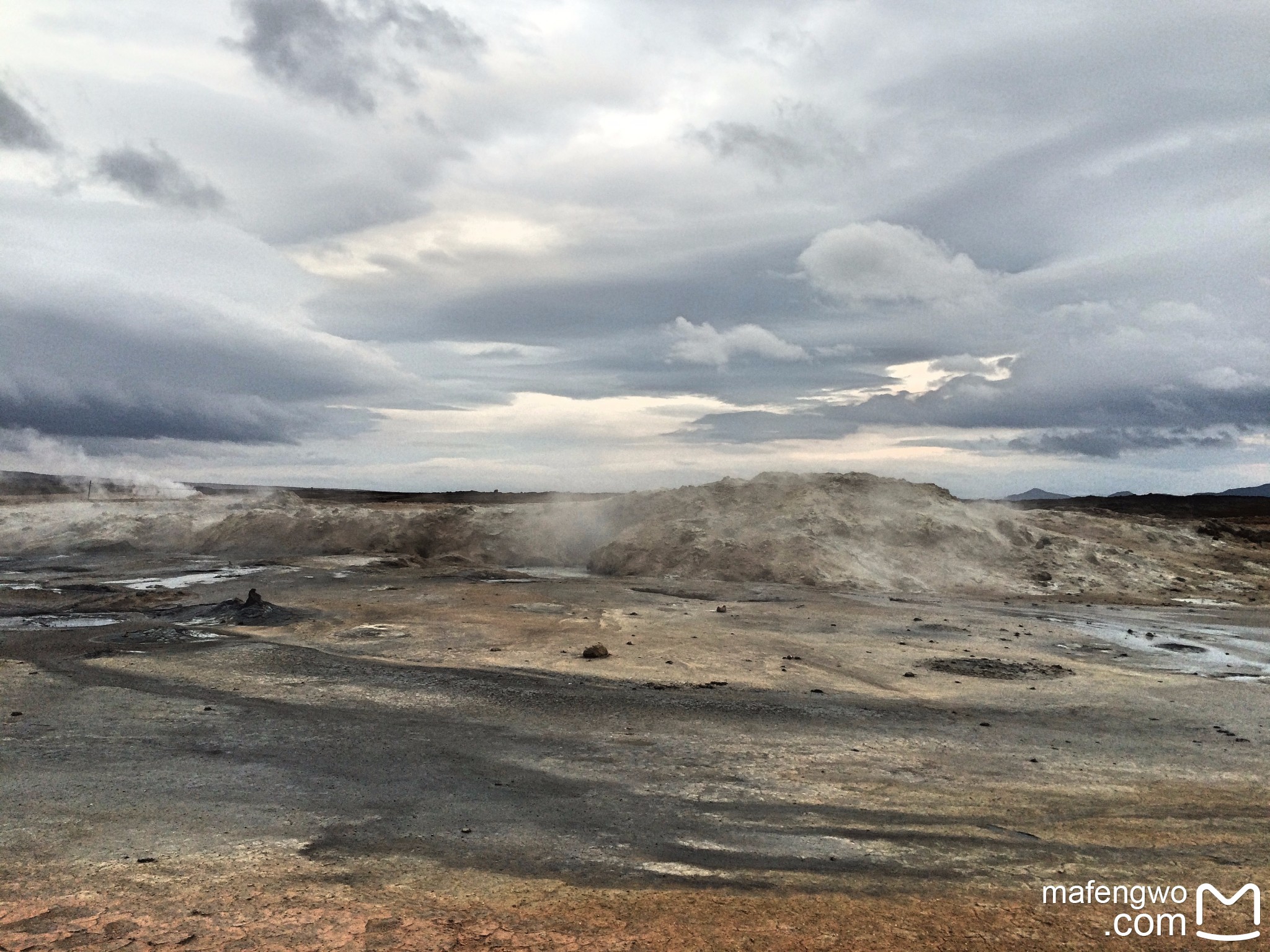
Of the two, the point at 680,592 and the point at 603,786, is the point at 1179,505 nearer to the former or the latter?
the point at 680,592

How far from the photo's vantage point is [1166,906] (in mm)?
5523

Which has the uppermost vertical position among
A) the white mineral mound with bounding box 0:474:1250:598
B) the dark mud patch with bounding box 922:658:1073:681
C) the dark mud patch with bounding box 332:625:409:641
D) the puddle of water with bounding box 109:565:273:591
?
the white mineral mound with bounding box 0:474:1250:598

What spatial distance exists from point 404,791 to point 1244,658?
1591 centimetres

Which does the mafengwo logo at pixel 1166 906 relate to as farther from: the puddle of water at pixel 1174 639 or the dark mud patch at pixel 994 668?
the puddle of water at pixel 1174 639

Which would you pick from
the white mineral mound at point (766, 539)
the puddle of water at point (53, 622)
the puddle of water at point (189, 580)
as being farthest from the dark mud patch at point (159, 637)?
the white mineral mound at point (766, 539)

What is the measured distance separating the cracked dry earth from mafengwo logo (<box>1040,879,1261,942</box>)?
0.51 ft

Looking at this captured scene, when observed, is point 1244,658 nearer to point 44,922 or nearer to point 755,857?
point 755,857

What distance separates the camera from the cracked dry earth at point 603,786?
17.1ft

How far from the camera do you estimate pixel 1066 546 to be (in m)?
29.0

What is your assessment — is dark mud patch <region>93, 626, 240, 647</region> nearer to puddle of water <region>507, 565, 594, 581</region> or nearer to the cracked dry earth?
the cracked dry earth

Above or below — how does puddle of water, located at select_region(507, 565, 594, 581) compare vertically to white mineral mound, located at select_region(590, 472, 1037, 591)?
below

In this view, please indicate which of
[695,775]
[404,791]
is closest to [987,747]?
[695,775]

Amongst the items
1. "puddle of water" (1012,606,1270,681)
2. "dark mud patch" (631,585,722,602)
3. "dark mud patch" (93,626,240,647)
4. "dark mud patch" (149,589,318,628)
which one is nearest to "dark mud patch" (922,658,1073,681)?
"puddle of water" (1012,606,1270,681)

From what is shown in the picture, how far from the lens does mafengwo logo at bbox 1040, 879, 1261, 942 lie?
5168 millimetres
